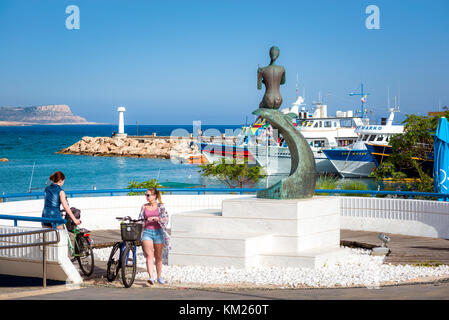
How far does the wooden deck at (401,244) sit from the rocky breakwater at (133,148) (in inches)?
3153

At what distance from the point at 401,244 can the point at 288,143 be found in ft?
11.0

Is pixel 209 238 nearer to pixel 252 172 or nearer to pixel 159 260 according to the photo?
pixel 159 260

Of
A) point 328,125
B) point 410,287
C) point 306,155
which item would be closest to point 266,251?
point 306,155

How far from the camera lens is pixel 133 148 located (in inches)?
4013

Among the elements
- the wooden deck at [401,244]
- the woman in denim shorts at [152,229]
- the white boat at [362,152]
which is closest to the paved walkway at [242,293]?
the woman in denim shorts at [152,229]

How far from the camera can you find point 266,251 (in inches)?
416

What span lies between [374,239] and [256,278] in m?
4.62

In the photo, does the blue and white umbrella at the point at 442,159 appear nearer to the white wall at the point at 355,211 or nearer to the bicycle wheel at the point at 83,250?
the white wall at the point at 355,211

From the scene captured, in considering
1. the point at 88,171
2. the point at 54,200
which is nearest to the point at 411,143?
the point at 54,200

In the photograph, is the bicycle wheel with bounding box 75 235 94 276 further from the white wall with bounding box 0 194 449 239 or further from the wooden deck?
the white wall with bounding box 0 194 449 239

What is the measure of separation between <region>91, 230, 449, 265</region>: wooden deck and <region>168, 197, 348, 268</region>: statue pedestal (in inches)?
47.6

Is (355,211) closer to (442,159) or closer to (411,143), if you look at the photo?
(442,159)

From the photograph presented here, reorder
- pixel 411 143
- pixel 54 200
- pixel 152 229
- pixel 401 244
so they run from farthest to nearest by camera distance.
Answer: pixel 411 143 < pixel 401 244 < pixel 54 200 < pixel 152 229

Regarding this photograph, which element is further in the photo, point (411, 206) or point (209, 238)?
point (411, 206)
